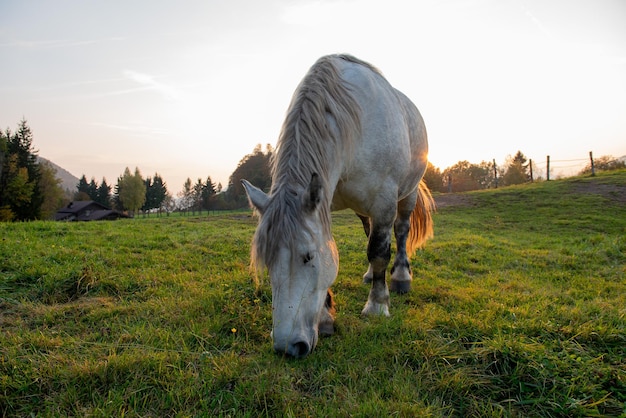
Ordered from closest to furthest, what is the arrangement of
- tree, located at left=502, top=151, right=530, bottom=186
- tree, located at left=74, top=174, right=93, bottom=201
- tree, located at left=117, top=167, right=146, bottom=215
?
1. tree, located at left=502, top=151, right=530, bottom=186
2. tree, located at left=117, top=167, right=146, bottom=215
3. tree, located at left=74, top=174, right=93, bottom=201

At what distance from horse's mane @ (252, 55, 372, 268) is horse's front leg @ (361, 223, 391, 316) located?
2.82 feet

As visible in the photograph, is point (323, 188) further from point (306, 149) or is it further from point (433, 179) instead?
point (433, 179)

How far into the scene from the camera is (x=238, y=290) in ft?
11.1

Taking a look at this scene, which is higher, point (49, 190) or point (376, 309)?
point (49, 190)

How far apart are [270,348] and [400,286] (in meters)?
2.17

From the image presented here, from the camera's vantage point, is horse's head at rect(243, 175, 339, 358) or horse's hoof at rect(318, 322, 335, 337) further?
horse's hoof at rect(318, 322, 335, 337)

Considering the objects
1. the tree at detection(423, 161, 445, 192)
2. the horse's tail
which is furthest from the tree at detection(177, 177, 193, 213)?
the horse's tail

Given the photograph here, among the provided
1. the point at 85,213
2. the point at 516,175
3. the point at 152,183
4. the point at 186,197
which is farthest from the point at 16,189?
the point at 516,175

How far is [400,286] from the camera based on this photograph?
3.96 m

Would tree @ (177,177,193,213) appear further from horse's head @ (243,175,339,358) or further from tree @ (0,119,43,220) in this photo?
horse's head @ (243,175,339,358)

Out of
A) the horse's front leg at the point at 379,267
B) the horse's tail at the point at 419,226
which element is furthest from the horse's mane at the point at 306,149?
the horse's tail at the point at 419,226

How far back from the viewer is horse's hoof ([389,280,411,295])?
155 inches

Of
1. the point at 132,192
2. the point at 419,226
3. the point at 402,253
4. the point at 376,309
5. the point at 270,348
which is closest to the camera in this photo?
the point at 270,348

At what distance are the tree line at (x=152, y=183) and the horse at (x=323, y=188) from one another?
2543mm
